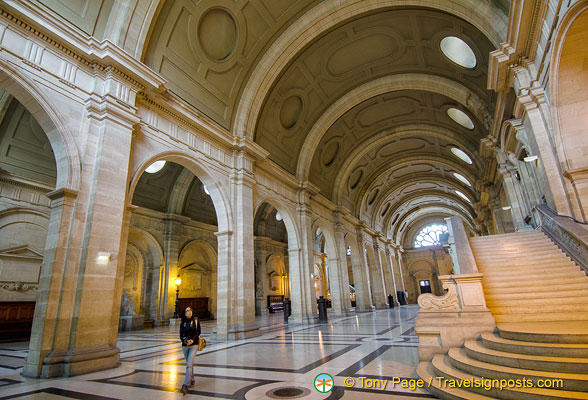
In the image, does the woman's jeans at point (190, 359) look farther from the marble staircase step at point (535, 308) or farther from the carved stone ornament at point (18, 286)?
the carved stone ornament at point (18, 286)

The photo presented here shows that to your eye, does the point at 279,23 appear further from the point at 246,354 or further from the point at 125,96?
the point at 246,354

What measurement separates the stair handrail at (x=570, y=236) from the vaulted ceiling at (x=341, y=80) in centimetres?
512

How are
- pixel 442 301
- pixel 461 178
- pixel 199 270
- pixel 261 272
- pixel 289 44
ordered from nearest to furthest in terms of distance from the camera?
pixel 442 301
pixel 289 44
pixel 199 270
pixel 261 272
pixel 461 178

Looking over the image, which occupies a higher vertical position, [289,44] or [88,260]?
[289,44]

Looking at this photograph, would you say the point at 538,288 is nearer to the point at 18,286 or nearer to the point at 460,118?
the point at 460,118

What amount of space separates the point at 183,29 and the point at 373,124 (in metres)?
12.8

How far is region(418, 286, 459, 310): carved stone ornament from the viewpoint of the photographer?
16.1ft

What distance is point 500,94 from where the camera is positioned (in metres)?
9.36

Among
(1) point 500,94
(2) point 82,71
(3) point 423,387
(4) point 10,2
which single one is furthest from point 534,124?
(4) point 10,2

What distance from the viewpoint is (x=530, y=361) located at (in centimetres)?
322

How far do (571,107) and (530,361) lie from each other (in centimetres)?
603

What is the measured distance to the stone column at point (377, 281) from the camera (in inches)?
962

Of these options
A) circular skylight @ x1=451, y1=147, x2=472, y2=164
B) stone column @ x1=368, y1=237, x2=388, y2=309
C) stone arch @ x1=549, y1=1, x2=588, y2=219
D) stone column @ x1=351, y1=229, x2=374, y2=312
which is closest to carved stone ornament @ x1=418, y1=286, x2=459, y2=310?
stone arch @ x1=549, y1=1, x2=588, y2=219

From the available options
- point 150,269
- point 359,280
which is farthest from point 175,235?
point 359,280
